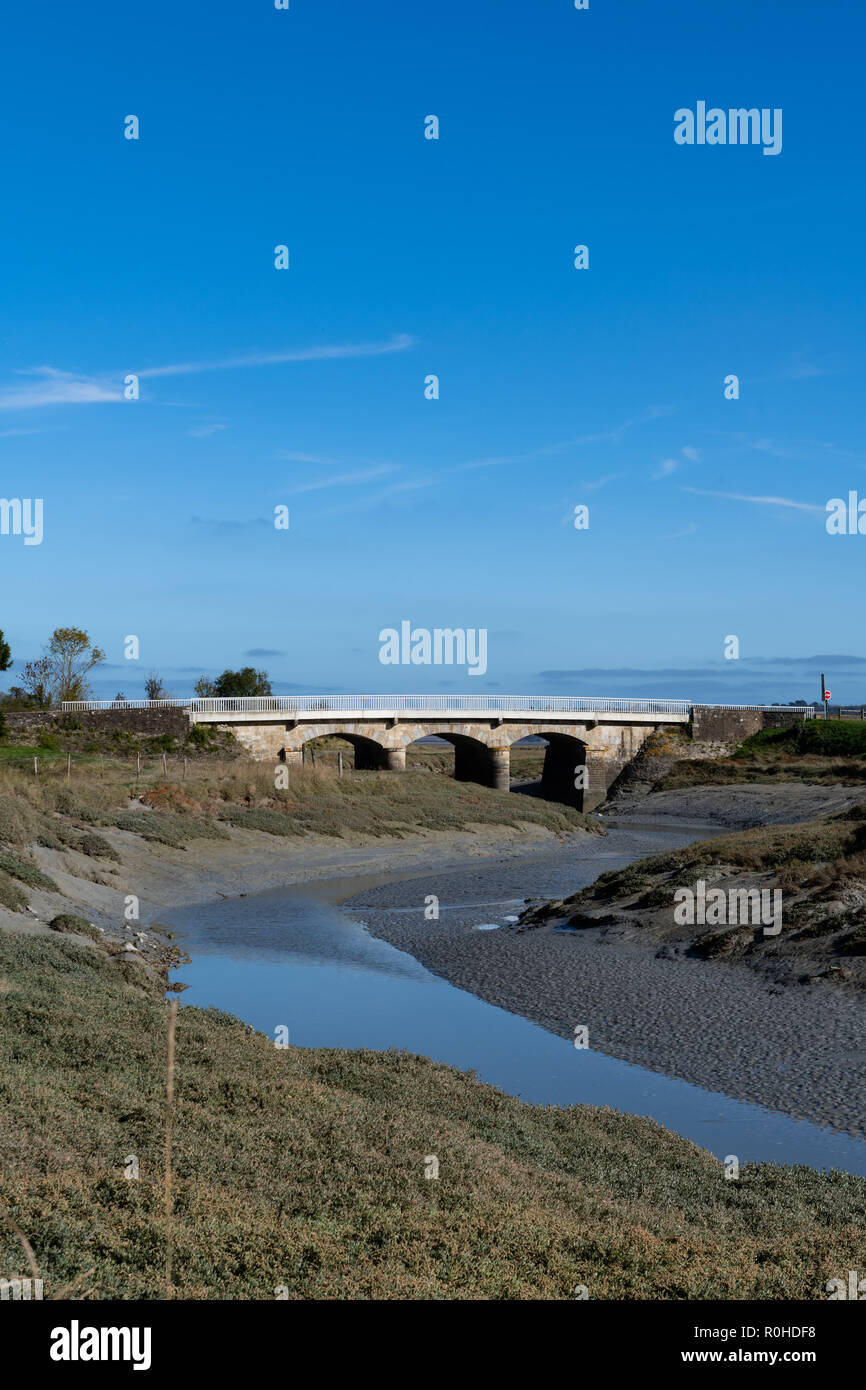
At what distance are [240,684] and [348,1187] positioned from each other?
98.6m

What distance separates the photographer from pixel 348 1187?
9789 mm

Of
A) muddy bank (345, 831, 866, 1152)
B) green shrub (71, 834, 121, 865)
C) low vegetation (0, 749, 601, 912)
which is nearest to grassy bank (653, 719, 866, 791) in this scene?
low vegetation (0, 749, 601, 912)

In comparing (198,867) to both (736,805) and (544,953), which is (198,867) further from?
(736,805)

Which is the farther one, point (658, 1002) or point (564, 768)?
point (564, 768)

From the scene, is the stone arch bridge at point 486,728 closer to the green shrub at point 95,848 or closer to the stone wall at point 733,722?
the stone wall at point 733,722

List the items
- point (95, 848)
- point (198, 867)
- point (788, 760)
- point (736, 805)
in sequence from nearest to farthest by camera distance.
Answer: point (95, 848) → point (198, 867) → point (736, 805) → point (788, 760)

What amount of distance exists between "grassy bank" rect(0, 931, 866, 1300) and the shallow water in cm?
169

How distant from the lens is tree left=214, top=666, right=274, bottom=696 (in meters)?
106

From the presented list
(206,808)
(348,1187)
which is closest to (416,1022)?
(348,1187)

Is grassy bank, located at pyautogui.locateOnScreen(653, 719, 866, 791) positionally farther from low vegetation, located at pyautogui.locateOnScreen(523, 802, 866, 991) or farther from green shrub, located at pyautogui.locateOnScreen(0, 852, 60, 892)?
green shrub, located at pyautogui.locateOnScreen(0, 852, 60, 892)

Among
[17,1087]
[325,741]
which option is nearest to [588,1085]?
[17,1087]

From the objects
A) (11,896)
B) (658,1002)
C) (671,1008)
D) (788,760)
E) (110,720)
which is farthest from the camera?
(788,760)
